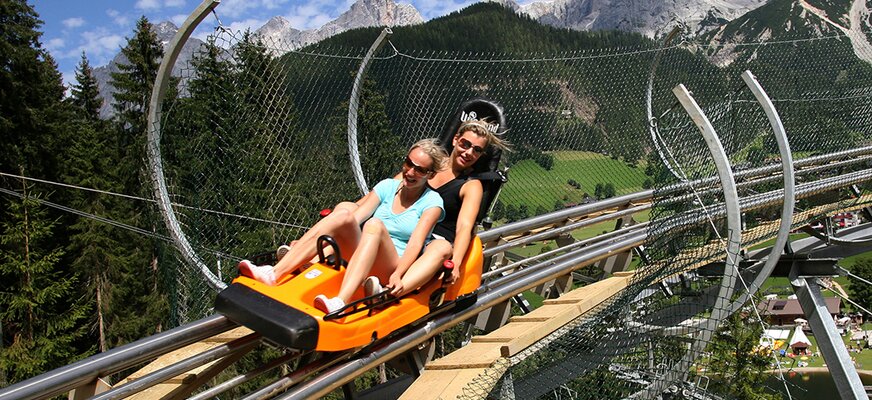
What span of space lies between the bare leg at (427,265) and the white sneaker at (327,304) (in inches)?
15.6

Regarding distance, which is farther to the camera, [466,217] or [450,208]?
[450,208]

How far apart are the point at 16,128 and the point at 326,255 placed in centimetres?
2041

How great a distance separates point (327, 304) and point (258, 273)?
404mm

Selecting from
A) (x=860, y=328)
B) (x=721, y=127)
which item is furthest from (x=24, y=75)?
(x=860, y=328)

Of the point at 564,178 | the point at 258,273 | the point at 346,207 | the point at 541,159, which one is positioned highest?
the point at 541,159

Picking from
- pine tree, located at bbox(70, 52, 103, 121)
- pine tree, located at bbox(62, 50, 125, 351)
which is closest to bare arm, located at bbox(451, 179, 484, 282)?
pine tree, located at bbox(62, 50, 125, 351)

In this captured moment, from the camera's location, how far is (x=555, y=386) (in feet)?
13.1

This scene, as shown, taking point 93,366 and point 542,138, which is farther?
point 542,138

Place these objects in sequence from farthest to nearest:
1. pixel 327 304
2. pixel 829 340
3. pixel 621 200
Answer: pixel 621 200 → pixel 829 340 → pixel 327 304

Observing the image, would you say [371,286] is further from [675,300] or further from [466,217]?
[675,300]

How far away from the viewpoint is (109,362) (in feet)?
9.24

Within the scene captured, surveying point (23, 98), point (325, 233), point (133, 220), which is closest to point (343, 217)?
point (325, 233)

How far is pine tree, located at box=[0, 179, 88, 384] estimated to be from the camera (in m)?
18.9

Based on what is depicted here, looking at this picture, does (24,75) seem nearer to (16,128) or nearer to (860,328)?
(16,128)
